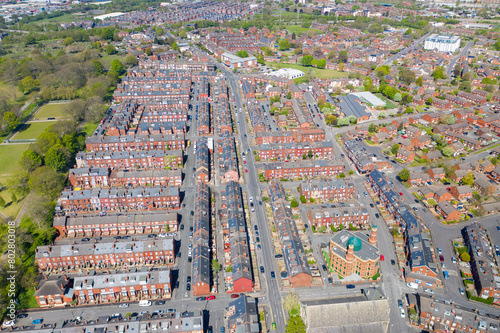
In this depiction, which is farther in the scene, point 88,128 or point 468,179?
point 88,128

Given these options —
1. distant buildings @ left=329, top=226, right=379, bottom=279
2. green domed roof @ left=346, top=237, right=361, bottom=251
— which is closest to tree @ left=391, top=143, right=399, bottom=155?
distant buildings @ left=329, top=226, right=379, bottom=279

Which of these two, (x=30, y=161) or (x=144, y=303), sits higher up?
(x=30, y=161)

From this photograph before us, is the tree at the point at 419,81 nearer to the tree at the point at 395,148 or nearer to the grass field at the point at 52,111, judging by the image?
the tree at the point at 395,148

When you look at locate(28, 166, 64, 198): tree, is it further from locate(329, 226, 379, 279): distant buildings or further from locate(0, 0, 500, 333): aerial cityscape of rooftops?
locate(329, 226, 379, 279): distant buildings

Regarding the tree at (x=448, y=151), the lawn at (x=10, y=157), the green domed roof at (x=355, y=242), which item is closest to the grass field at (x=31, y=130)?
the lawn at (x=10, y=157)

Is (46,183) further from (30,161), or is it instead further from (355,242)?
(355,242)

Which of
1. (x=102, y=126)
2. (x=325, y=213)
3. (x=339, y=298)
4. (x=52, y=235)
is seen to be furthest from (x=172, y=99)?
(x=339, y=298)

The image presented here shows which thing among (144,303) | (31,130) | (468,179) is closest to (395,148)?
(468,179)
